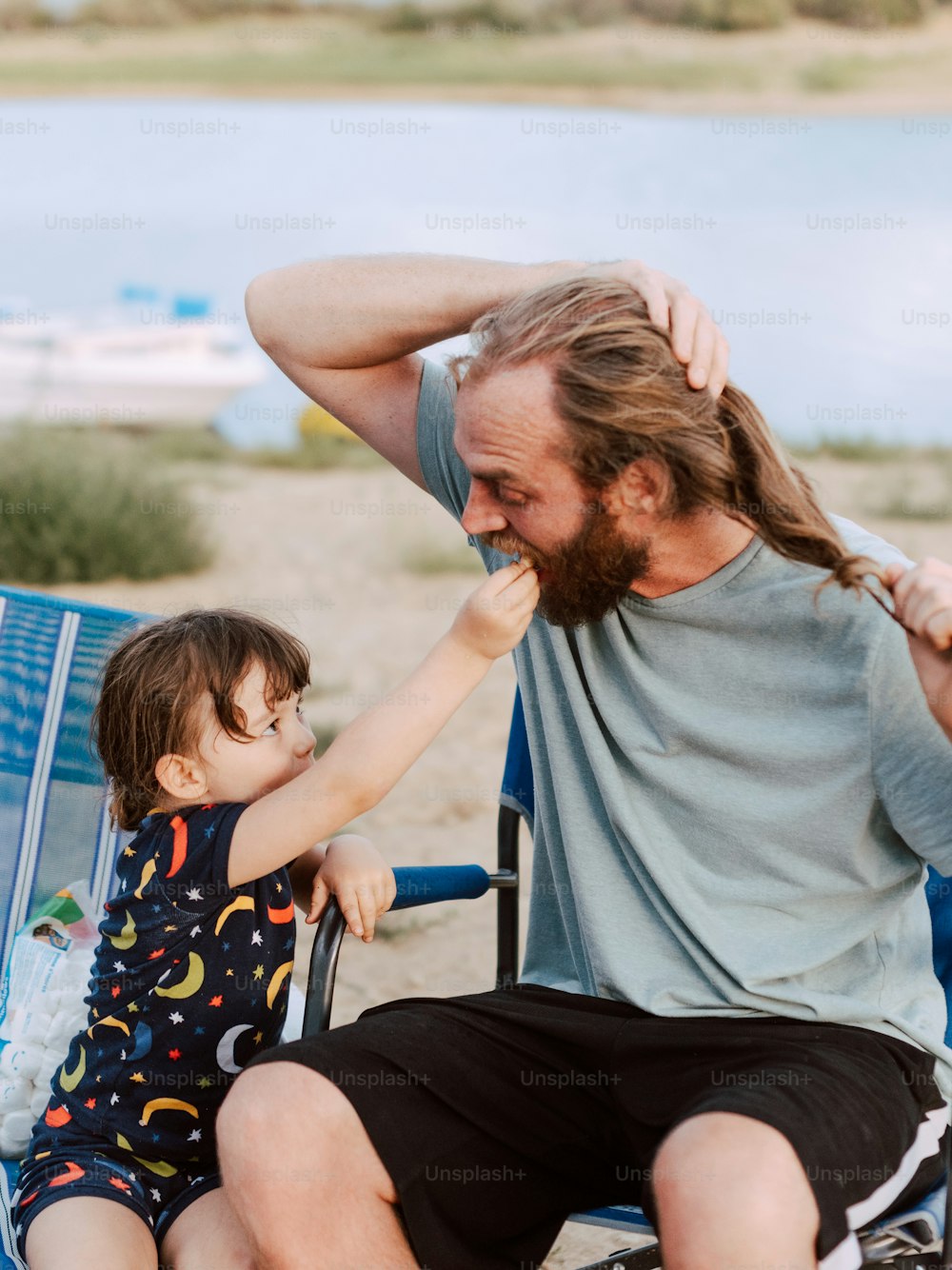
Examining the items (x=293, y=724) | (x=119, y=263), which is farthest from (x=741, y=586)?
(x=119, y=263)

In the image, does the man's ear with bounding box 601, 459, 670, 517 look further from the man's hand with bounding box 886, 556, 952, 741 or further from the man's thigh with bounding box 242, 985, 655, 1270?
the man's thigh with bounding box 242, 985, 655, 1270

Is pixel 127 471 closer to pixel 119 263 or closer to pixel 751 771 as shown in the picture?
pixel 751 771

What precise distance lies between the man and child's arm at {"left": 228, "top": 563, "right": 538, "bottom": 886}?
0.34ft

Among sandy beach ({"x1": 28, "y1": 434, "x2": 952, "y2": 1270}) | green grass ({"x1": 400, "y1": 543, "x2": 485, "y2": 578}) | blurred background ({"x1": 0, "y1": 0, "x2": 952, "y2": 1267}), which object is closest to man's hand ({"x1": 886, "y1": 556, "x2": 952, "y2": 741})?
sandy beach ({"x1": 28, "y1": 434, "x2": 952, "y2": 1270})

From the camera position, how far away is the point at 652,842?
82.7 inches

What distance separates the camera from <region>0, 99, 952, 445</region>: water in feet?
70.7

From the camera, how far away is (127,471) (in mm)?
10758

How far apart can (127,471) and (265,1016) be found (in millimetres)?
9012

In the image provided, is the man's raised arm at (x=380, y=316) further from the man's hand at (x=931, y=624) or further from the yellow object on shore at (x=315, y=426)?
the yellow object on shore at (x=315, y=426)

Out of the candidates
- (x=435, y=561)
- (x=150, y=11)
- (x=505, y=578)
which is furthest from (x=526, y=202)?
(x=505, y=578)

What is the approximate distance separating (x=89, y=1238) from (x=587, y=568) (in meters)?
1.13

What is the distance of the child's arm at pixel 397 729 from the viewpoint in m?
2.04

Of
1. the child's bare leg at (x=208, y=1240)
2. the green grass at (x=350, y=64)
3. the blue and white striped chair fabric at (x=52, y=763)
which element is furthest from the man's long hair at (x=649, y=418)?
the green grass at (x=350, y=64)

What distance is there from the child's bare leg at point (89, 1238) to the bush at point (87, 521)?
25.7ft
